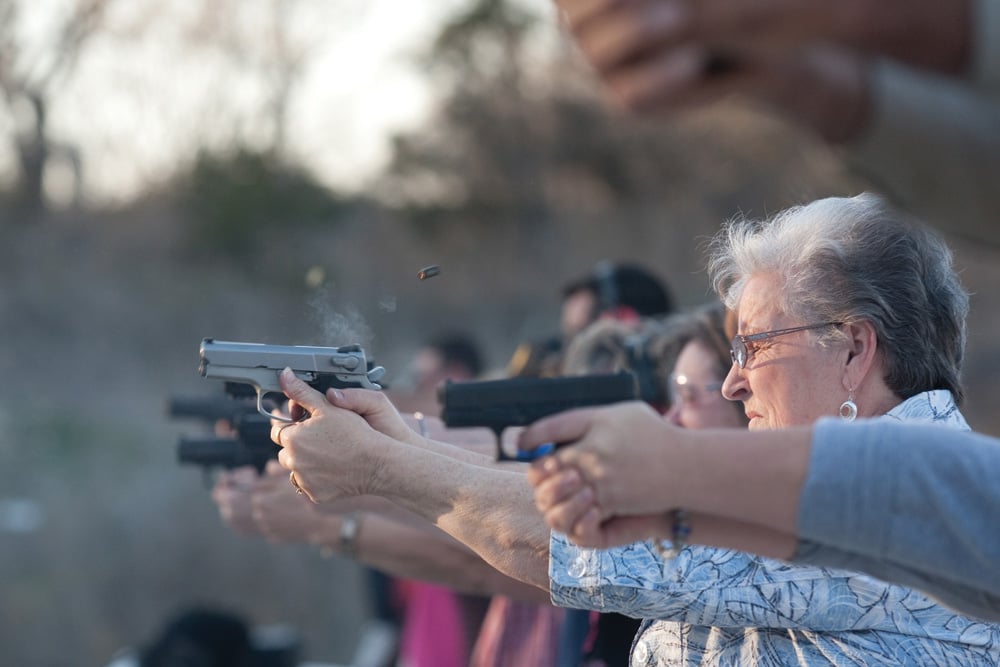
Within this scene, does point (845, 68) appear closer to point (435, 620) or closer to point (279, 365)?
point (279, 365)

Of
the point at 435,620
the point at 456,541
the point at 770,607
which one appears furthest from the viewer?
the point at 435,620

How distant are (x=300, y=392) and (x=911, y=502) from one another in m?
1.67

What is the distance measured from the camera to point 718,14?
1.26 meters

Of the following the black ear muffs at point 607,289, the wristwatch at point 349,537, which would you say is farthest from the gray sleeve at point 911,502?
the black ear muffs at point 607,289

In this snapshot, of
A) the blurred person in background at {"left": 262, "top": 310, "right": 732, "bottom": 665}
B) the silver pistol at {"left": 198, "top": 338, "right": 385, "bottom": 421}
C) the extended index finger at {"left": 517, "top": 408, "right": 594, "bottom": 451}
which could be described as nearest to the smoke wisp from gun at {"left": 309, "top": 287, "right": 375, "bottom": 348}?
the silver pistol at {"left": 198, "top": 338, "right": 385, "bottom": 421}

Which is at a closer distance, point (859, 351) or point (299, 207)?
point (859, 351)

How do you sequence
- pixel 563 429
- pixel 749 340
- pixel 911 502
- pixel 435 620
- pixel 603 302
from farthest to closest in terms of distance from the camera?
pixel 603 302
pixel 435 620
pixel 749 340
pixel 563 429
pixel 911 502

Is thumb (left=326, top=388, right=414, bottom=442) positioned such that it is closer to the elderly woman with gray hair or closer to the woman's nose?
the elderly woman with gray hair

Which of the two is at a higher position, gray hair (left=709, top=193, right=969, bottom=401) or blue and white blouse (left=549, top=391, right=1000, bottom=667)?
gray hair (left=709, top=193, right=969, bottom=401)

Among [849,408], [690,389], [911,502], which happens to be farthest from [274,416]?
[911,502]

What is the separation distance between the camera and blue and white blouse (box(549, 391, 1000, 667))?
217cm

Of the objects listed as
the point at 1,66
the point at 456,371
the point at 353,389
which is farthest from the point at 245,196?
the point at 353,389

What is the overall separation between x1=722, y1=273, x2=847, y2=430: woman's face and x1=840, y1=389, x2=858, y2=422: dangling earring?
11 mm

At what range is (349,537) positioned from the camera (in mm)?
4125
